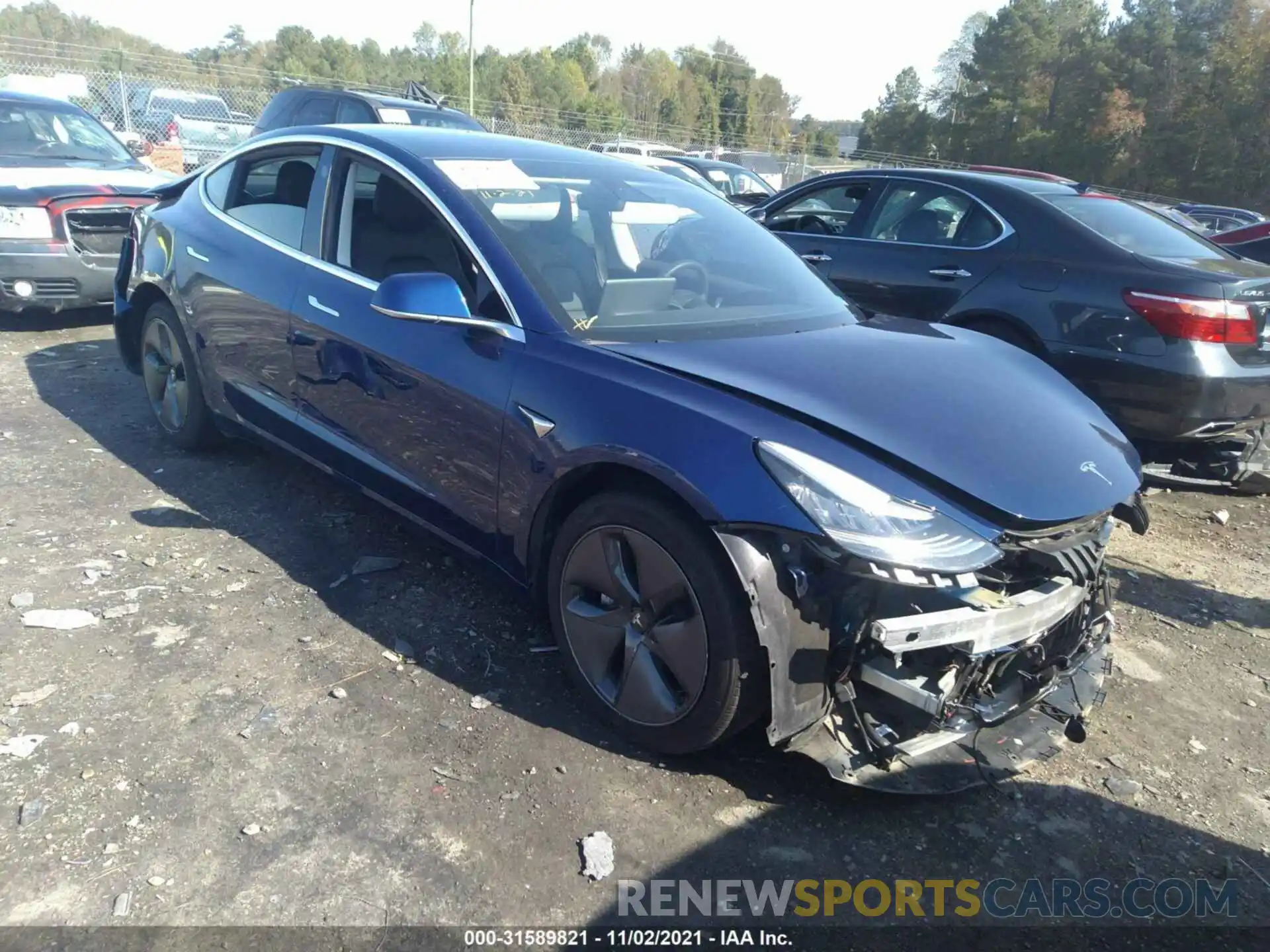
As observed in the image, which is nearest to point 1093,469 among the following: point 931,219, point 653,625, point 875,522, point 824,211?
point 875,522

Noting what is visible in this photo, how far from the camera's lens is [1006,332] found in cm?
516

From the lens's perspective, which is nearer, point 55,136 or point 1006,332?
point 1006,332

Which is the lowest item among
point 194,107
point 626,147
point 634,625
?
point 634,625

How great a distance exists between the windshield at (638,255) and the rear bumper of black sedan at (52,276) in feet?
16.3

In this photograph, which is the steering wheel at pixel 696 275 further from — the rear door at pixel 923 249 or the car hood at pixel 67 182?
the car hood at pixel 67 182

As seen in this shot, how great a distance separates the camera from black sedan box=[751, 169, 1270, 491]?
4.40m

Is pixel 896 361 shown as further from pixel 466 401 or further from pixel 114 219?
pixel 114 219

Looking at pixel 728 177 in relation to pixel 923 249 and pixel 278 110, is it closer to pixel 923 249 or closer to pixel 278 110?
pixel 278 110

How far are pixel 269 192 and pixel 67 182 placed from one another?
424 centimetres

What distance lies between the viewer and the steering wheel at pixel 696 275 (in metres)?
3.36

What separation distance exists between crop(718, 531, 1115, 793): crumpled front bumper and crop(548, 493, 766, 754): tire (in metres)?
0.09

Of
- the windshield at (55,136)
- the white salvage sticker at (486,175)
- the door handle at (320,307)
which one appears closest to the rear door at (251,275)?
the door handle at (320,307)

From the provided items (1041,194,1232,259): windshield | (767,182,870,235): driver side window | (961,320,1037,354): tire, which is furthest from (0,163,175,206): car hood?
(1041,194,1232,259): windshield

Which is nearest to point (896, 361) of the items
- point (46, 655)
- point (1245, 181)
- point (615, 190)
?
point (615, 190)
